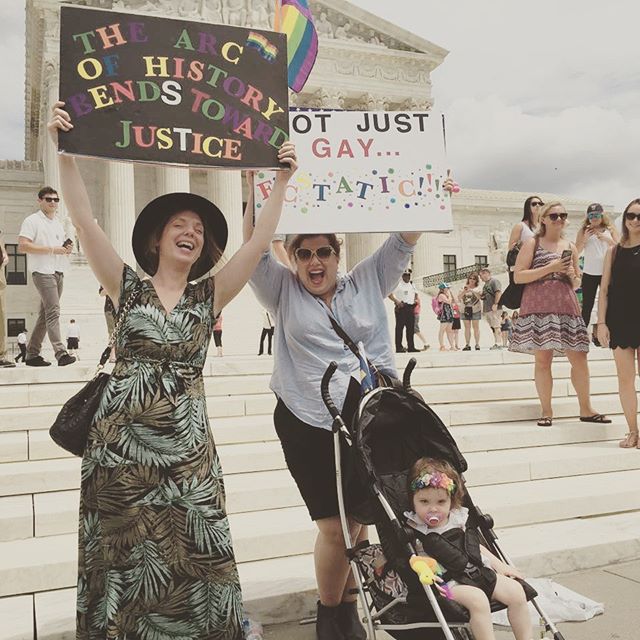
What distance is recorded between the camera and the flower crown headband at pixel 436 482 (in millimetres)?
2615

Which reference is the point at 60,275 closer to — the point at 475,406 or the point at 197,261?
the point at 475,406

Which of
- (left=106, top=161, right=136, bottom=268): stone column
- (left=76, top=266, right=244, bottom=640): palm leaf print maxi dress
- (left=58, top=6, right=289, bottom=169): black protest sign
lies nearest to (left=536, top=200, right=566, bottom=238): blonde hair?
(left=58, top=6, right=289, bottom=169): black protest sign

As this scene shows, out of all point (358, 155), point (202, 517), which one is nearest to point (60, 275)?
point (358, 155)

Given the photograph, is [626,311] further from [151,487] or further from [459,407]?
[151,487]

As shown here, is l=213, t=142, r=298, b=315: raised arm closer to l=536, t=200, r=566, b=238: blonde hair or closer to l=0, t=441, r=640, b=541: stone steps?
l=0, t=441, r=640, b=541: stone steps

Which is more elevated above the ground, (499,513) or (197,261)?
(197,261)

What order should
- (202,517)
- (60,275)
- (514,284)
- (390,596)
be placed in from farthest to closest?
(60,275) < (514,284) < (390,596) < (202,517)

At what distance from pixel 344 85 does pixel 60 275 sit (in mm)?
32625

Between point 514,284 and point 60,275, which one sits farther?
point 60,275

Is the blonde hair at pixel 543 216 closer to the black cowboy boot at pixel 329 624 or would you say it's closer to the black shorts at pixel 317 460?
the black shorts at pixel 317 460

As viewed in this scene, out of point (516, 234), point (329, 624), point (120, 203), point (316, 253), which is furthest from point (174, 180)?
point (329, 624)

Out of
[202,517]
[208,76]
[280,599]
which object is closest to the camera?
[202,517]

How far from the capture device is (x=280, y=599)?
3.45 m

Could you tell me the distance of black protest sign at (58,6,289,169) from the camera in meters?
2.64
